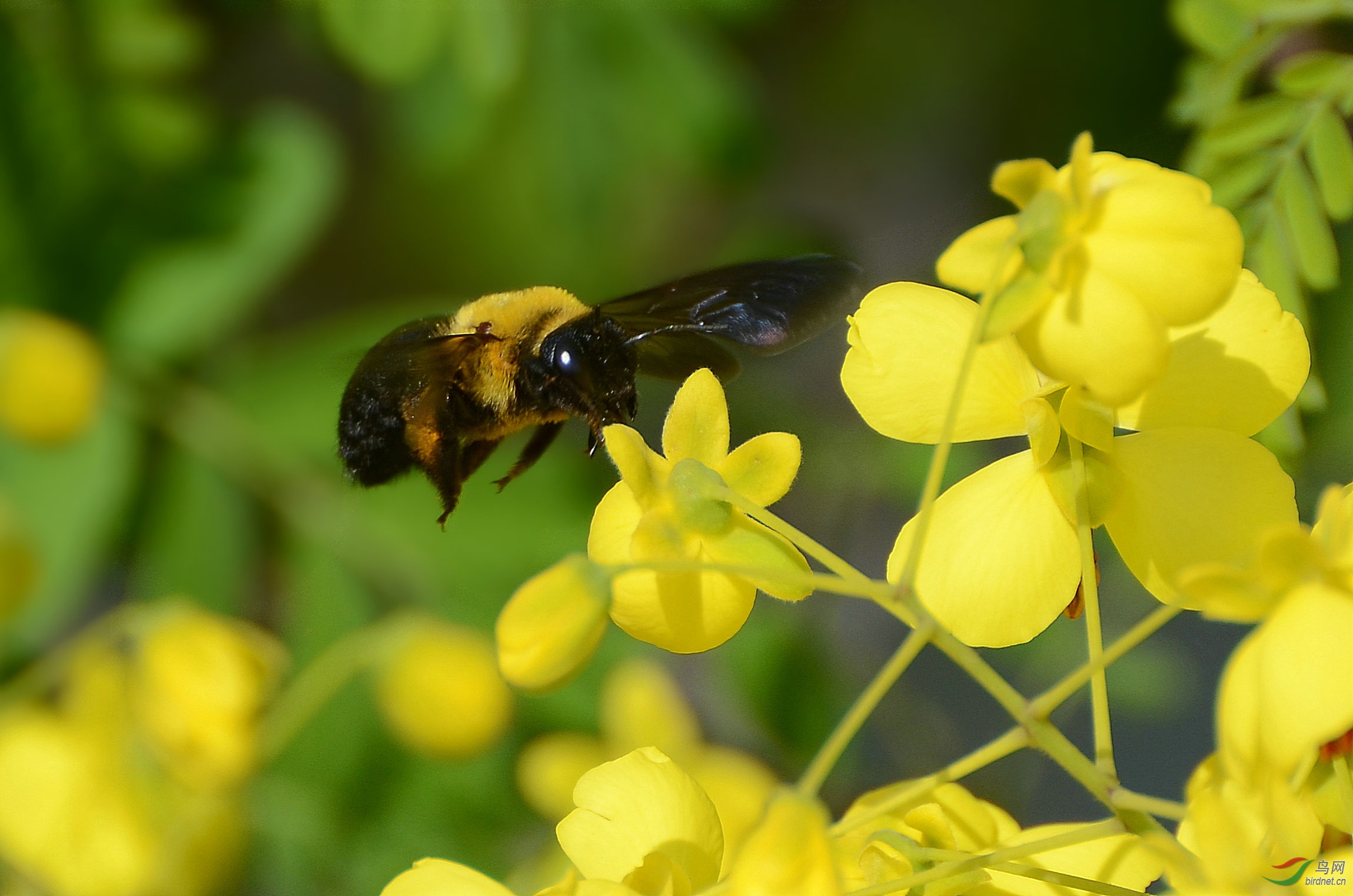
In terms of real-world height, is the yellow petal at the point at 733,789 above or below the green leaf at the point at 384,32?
below

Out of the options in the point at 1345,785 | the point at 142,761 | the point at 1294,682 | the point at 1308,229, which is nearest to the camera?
the point at 1294,682

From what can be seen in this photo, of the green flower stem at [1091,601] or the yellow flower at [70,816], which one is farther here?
the yellow flower at [70,816]

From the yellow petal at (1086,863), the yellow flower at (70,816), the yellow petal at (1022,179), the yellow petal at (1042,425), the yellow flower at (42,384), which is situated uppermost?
the yellow petal at (1022,179)

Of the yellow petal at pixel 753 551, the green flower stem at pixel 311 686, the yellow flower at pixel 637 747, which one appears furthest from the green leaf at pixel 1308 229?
the green flower stem at pixel 311 686

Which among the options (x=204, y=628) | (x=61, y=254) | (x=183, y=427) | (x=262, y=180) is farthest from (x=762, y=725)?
(x=61, y=254)

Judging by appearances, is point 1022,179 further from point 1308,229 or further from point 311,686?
point 311,686


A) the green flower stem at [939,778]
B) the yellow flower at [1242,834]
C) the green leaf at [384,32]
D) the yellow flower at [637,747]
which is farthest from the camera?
the green leaf at [384,32]

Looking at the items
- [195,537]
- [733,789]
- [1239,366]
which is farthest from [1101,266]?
[195,537]
